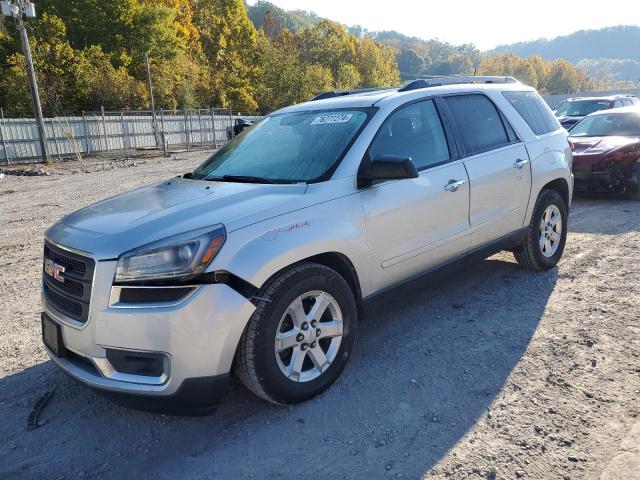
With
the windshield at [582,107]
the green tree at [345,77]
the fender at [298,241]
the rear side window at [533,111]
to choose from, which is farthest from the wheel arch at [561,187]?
the green tree at [345,77]

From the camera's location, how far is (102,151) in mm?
29109

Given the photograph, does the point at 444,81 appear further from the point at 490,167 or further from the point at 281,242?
the point at 281,242

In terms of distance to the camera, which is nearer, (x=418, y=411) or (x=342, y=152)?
(x=418, y=411)

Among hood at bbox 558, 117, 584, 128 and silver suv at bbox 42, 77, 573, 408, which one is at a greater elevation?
silver suv at bbox 42, 77, 573, 408

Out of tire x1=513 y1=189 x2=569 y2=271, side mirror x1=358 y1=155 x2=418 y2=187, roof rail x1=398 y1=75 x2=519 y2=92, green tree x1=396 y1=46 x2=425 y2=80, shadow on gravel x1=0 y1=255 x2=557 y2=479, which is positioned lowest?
shadow on gravel x1=0 y1=255 x2=557 y2=479

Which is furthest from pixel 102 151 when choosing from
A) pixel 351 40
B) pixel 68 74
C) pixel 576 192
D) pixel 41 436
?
pixel 351 40

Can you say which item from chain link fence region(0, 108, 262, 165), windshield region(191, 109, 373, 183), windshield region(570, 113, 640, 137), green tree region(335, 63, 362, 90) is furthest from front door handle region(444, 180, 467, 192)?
green tree region(335, 63, 362, 90)

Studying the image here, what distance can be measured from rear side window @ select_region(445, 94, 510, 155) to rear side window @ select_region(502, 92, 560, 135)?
43 centimetres

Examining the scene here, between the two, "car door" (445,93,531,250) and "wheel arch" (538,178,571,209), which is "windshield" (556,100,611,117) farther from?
"car door" (445,93,531,250)

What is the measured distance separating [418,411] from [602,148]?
24.9 ft

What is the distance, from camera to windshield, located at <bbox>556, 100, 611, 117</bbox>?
1481 centimetres

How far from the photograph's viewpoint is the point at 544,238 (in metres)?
5.29

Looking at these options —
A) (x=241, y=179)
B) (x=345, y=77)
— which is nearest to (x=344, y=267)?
(x=241, y=179)

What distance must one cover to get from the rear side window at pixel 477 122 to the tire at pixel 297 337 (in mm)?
1865
